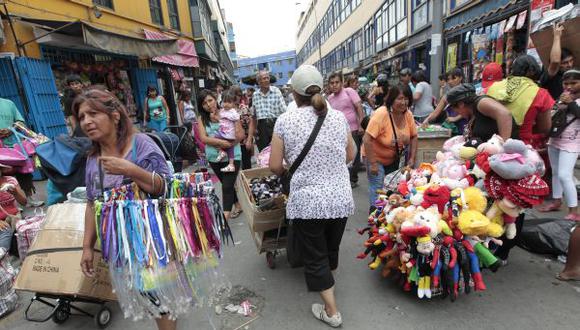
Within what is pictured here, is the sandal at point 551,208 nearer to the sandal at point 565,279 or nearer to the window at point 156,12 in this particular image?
the sandal at point 565,279

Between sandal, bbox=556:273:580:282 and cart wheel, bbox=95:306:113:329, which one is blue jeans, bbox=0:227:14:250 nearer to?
cart wheel, bbox=95:306:113:329

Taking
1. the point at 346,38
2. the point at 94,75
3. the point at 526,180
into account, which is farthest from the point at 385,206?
the point at 346,38

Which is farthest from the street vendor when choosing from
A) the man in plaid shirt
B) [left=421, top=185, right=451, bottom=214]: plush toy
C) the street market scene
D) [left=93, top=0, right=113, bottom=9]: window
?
[left=93, top=0, right=113, bottom=9]: window

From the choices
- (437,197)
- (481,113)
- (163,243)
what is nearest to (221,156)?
(163,243)

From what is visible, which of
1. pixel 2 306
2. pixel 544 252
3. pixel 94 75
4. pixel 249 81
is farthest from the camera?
pixel 94 75

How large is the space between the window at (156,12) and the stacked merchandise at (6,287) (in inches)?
488

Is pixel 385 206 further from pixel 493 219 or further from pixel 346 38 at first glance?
pixel 346 38

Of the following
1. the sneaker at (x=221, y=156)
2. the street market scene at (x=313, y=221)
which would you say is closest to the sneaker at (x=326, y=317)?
the street market scene at (x=313, y=221)

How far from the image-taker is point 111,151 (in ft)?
5.84

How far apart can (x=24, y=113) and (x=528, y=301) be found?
853 centimetres

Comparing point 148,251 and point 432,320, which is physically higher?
point 148,251

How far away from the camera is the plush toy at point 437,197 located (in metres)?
2.40

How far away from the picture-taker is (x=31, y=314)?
2830 mm

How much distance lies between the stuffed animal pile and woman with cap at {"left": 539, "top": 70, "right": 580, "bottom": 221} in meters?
1.47
